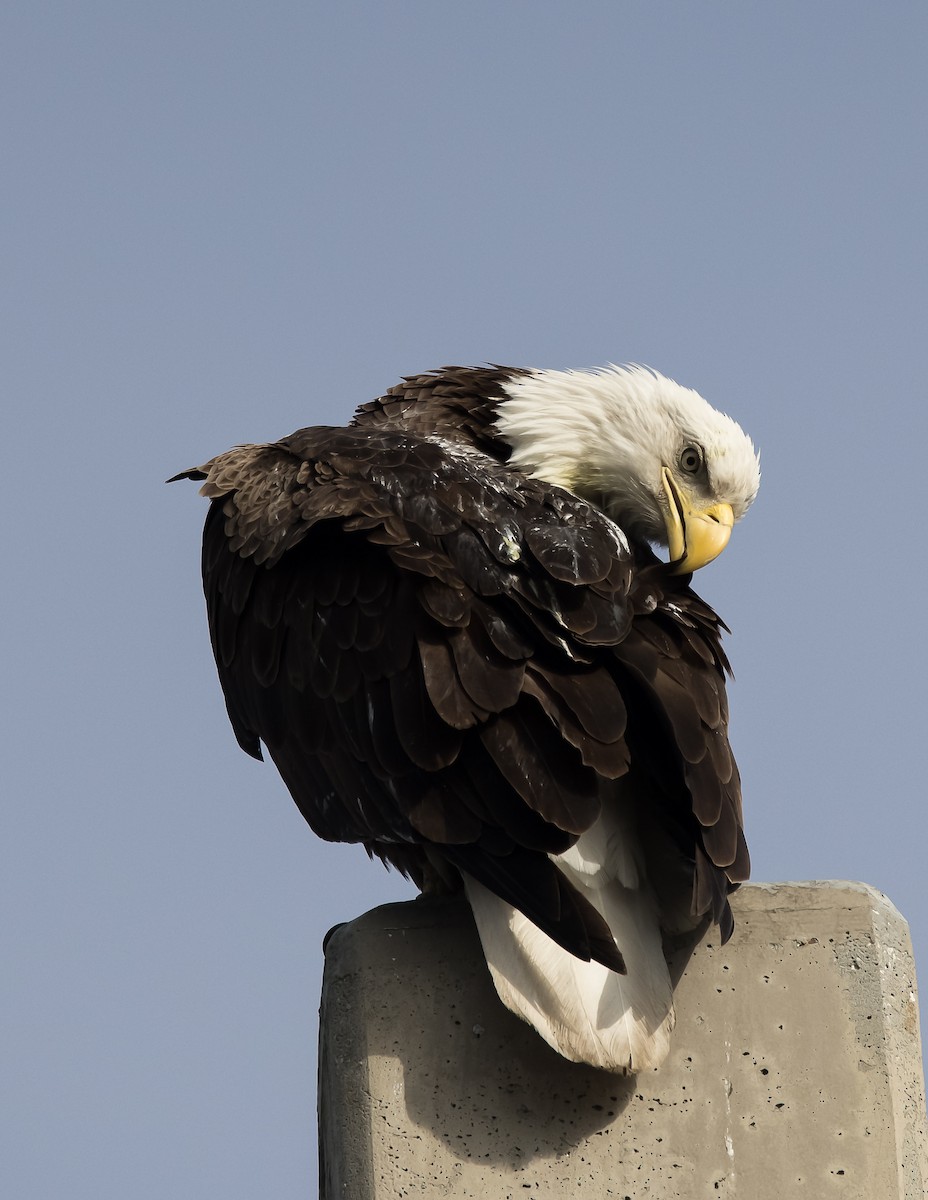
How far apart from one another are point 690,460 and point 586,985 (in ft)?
7.35

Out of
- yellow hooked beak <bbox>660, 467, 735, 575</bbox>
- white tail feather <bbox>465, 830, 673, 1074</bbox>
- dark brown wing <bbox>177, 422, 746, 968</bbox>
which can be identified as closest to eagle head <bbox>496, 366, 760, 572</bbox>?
yellow hooked beak <bbox>660, 467, 735, 575</bbox>

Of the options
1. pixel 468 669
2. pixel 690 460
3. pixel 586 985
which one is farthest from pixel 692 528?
pixel 586 985

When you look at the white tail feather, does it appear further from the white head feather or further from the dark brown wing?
the white head feather

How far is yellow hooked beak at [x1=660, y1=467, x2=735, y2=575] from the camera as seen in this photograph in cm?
528

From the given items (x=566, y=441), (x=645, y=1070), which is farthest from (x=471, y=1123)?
(x=566, y=441)

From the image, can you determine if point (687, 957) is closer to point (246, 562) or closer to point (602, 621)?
point (602, 621)

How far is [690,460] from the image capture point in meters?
5.47

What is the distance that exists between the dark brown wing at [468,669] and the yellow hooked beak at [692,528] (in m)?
0.30

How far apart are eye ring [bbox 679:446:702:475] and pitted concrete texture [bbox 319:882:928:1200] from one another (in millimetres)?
1849

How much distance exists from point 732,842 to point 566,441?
2.02 meters

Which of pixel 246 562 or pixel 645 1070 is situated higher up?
pixel 246 562

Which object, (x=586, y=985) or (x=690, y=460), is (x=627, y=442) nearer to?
(x=690, y=460)

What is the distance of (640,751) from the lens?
4.01 meters

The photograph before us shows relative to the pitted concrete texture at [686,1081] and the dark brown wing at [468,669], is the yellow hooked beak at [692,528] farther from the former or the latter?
the pitted concrete texture at [686,1081]
